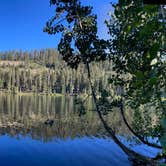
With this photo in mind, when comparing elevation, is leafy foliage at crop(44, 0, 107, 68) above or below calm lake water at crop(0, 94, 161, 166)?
above

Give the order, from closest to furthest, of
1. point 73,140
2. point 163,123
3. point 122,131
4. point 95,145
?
point 163,123
point 95,145
point 73,140
point 122,131

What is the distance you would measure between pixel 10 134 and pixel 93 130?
1670cm

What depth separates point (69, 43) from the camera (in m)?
16.2

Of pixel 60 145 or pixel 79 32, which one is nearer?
pixel 79 32

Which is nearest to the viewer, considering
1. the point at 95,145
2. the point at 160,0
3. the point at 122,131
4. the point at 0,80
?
the point at 160,0

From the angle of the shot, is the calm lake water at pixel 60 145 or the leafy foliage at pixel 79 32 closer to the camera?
the leafy foliage at pixel 79 32

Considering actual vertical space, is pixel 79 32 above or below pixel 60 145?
above

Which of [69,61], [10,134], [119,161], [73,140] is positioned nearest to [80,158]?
[119,161]

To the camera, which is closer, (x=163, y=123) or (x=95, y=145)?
(x=163, y=123)

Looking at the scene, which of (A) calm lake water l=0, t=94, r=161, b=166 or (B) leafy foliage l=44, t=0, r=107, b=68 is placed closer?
(B) leafy foliage l=44, t=0, r=107, b=68

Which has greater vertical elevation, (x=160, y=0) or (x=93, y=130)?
(x=160, y=0)

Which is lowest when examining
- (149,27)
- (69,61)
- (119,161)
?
(119,161)

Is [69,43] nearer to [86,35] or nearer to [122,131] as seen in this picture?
[86,35]

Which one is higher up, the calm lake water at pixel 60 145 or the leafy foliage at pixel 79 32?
the leafy foliage at pixel 79 32
